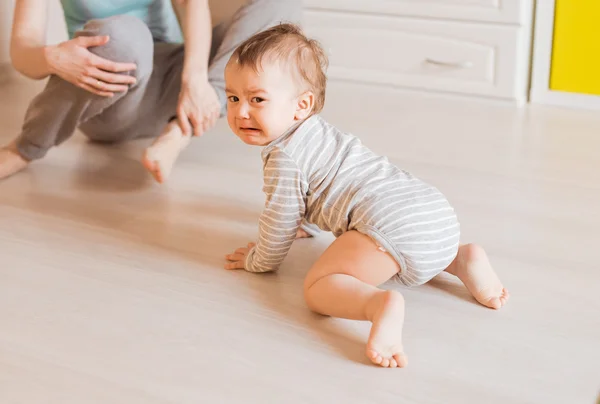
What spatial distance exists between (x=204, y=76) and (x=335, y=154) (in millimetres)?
525

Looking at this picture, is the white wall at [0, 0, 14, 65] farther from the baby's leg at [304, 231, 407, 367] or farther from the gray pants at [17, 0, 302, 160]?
the baby's leg at [304, 231, 407, 367]

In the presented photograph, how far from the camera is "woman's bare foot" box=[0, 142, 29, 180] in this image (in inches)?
64.2

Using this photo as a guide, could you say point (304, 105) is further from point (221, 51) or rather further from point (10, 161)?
point (10, 161)

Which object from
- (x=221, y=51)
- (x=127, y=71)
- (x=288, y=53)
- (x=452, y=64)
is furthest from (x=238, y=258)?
(x=452, y=64)

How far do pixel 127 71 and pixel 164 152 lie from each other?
0.55ft

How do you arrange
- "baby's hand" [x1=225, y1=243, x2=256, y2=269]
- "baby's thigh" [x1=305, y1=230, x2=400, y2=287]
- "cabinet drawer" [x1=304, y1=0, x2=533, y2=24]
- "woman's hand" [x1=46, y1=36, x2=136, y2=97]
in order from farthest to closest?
"cabinet drawer" [x1=304, y1=0, x2=533, y2=24] < "woman's hand" [x1=46, y1=36, x2=136, y2=97] < "baby's hand" [x1=225, y1=243, x2=256, y2=269] < "baby's thigh" [x1=305, y1=230, x2=400, y2=287]

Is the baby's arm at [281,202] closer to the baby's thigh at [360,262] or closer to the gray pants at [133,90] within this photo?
the baby's thigh at [360,262]

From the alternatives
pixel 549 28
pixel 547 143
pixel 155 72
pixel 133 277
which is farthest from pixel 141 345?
pixel 549 28

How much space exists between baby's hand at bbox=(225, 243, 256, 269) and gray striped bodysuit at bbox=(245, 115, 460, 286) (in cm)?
8

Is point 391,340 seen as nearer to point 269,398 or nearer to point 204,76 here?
point 269,398

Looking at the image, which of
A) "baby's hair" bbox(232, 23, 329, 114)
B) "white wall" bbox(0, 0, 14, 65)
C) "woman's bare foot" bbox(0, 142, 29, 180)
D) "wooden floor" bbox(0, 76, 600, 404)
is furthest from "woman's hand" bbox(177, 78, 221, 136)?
"white wall" bbox(0, 0, 14, 65)

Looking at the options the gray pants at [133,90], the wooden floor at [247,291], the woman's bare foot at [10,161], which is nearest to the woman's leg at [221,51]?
the gray pants at [133,90]

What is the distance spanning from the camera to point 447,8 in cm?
208

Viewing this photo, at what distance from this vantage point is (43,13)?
159 centimetres
